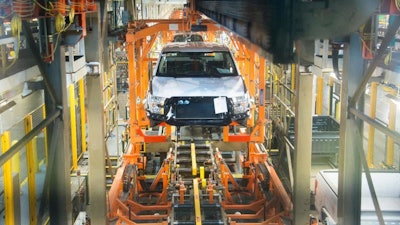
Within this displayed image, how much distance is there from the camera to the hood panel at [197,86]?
6948 millimetres

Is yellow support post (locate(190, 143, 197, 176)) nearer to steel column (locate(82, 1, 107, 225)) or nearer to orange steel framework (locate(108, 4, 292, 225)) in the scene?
orange steel framework (locate(108, 4, 292, 225))

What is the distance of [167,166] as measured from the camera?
27.5ft

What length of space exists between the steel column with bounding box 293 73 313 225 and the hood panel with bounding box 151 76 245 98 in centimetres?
123

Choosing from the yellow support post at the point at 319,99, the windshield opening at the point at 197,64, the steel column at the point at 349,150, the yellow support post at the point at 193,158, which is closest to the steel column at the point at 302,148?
the steel column at the point at 349,150

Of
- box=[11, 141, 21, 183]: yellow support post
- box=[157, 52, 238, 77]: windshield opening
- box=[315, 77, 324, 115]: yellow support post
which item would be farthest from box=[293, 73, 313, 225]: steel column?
box=[315, 77, 324, 115]: yellow support post

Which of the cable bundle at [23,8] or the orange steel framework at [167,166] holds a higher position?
the cable bundle at [23,8]

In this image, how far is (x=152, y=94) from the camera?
7.04 m

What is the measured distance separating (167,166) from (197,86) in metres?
1.82

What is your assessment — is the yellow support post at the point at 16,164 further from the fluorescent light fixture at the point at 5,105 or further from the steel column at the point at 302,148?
the steel column at the point at 302,148

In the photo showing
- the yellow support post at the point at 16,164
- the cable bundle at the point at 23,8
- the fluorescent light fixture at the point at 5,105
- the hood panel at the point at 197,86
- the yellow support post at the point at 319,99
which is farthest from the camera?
the yellow support post at the point at 319,99

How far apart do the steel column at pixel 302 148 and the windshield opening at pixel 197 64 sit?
211 centimetres

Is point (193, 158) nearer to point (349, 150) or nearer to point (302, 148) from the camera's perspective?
point (302, 148)

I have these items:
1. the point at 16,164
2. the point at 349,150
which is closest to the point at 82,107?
the point at 16,164

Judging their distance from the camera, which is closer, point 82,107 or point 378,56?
point 378,56
